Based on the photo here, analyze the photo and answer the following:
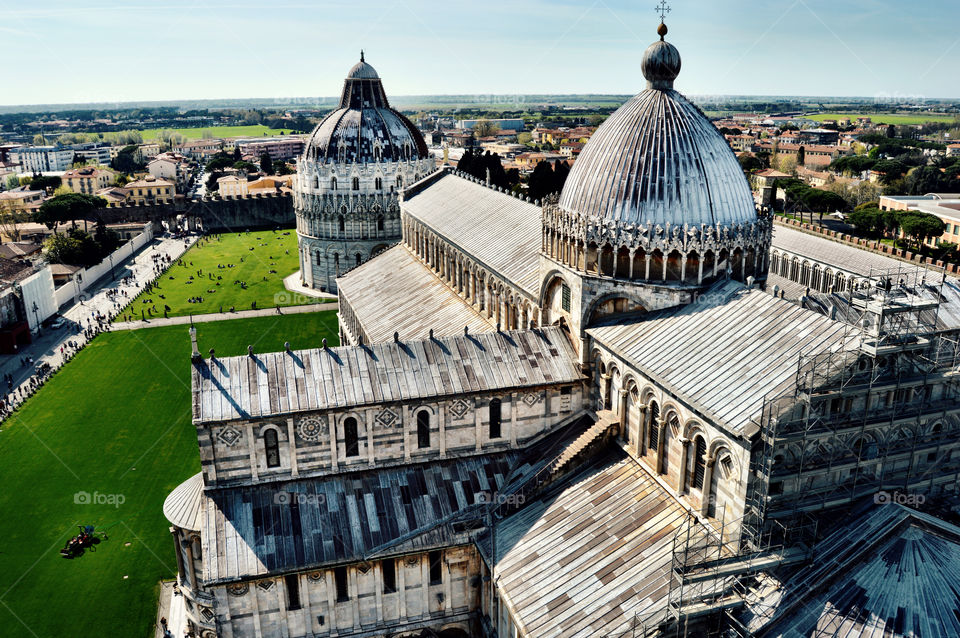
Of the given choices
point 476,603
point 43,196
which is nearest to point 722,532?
point 476,603

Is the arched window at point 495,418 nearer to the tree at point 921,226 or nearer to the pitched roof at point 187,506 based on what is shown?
the pitched roof at point 187,506

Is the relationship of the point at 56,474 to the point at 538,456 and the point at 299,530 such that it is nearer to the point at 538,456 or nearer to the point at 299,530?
the point at 299,530

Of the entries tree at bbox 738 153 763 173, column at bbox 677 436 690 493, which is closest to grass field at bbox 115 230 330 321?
column at bbox 677 436 690 493

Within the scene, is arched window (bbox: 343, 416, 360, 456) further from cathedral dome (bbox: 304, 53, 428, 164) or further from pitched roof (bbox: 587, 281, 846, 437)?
cathedral dome (bbox: 304, 53, 428, 164)

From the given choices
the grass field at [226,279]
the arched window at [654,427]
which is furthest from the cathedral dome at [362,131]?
the arched window at [654,427]

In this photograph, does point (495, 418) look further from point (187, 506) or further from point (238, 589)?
point (187, 506)

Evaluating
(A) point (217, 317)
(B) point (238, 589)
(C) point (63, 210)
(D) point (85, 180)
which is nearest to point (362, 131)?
(A) point (217, 317)
